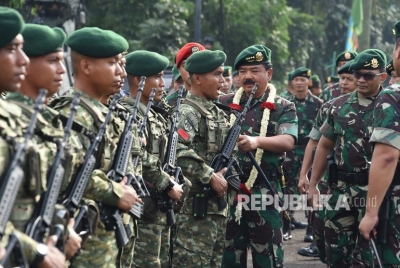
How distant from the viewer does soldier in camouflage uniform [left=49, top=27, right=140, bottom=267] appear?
5.04 meters

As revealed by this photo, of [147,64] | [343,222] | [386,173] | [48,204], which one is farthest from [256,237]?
[48,204]

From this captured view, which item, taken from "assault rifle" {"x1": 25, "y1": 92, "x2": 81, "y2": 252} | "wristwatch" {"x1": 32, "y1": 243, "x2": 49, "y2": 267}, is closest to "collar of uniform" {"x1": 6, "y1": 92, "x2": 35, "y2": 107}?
"assault rifle" {"x1": 25, "y1": 92, "x2": 81, "y2": 252}

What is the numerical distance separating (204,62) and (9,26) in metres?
3.45

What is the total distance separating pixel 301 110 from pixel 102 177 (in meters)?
8.41

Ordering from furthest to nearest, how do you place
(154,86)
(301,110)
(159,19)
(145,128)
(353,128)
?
(159,19) < (301,110) < (353,128) < (154,86) < (145,128)

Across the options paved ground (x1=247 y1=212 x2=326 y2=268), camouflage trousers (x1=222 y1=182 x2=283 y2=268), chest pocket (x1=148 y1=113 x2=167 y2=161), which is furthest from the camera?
paved ground (x1=247 y1=212 x2=326 y2=268)

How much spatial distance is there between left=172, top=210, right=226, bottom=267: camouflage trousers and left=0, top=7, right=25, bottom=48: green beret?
3424 mm

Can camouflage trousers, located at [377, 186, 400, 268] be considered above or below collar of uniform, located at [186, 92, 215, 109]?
below

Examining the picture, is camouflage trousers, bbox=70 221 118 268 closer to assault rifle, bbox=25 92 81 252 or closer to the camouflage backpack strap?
assault rifle, bbox=25 92 81 252

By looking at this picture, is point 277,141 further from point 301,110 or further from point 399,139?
point 301,110

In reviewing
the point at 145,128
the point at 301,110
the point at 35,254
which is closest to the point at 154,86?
the point at 145,128

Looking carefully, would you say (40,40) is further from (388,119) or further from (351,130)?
(351,130)

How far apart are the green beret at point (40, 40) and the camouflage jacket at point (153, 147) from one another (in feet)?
5.01

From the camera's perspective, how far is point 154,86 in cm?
702
